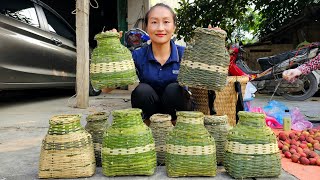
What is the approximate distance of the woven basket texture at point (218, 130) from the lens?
2148 mm

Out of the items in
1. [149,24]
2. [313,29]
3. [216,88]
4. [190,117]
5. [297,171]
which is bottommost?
[297,171]

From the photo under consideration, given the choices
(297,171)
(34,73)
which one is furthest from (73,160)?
(34,73)

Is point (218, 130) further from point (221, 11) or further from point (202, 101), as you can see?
point (221, 11)

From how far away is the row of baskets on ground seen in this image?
1.91m

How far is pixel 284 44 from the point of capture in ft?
26.3

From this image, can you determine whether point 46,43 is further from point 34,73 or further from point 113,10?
point 113,10

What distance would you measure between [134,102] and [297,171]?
45.0 inches

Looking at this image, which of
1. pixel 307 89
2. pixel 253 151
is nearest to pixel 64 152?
pixel 253 151

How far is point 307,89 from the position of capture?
580cm

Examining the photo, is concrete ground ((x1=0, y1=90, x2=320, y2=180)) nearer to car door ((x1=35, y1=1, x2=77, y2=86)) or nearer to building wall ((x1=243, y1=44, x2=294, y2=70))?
car door ((x1=35, y1=1, x2=77, y2=86))

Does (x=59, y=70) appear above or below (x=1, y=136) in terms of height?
above

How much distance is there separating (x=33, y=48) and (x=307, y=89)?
4170 millimetres

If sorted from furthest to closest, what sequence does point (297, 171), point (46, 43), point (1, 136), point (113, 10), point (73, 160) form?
point (113, 10) < point (46, 43) < point (1, 136) < point (297, 171) < point (73, 160)

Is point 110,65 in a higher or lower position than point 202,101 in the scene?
higher
